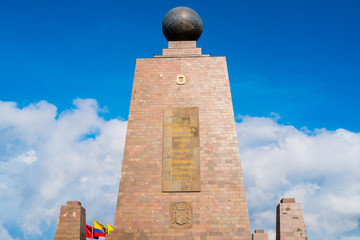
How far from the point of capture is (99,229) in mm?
15688

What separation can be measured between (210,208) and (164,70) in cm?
630

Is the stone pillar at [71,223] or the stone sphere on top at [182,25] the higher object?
the stone sphere on top at [182,25]

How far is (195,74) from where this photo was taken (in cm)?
1622

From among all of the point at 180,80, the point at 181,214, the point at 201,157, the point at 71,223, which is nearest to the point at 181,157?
the point at 201,157

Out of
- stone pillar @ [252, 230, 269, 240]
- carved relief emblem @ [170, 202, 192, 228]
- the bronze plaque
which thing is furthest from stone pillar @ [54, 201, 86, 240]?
stone pillar @ [252, 230, 269, 240]

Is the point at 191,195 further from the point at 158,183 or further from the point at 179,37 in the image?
the point at 179,37

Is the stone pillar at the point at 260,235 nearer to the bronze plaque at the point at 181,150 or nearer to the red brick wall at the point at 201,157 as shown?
the red brick wall at the point at 201,157

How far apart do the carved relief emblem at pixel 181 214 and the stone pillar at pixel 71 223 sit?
3450 millimetres

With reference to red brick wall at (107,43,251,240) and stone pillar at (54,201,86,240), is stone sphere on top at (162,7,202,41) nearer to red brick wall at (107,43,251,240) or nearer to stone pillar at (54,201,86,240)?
red brick wall at (107,43,251,240)

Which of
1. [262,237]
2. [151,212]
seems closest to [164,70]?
[151,212]

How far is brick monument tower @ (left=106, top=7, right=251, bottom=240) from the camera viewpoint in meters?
13.5

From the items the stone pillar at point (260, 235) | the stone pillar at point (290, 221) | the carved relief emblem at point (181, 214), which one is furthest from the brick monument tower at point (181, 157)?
the stone pillar at point (260, 235)

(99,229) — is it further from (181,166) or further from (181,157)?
(181,157)

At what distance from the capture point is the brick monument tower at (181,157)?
1348 centimetres
